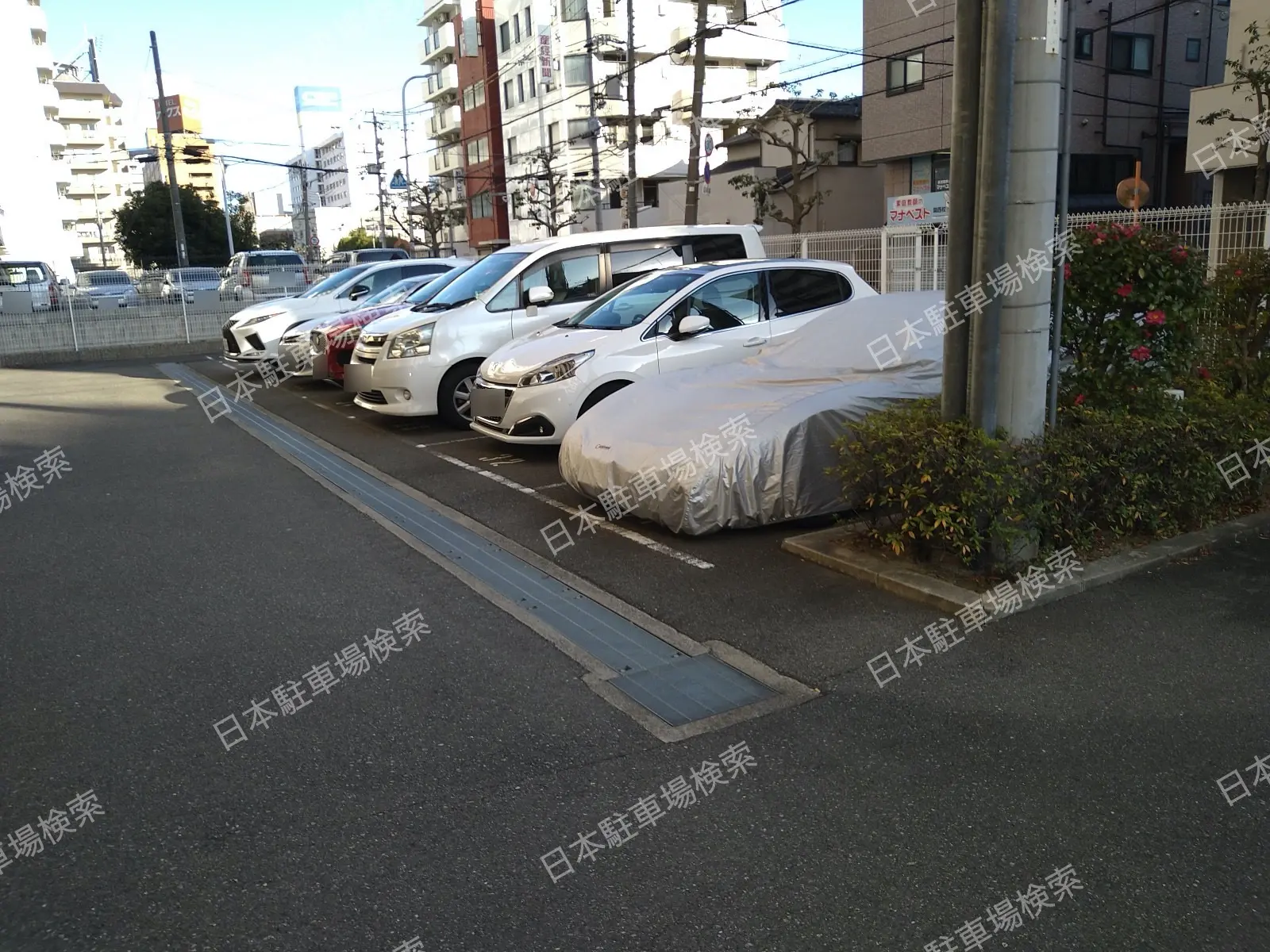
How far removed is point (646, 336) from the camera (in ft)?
26.6

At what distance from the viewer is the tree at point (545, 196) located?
4238 centimetres

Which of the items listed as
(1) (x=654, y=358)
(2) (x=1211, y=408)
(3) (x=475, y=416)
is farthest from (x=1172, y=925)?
(3) (x=475, y=416)

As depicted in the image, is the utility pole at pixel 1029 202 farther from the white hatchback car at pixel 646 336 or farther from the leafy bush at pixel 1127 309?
the white hatchback car at pixel 646 336

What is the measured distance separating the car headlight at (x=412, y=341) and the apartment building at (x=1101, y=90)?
59.4 ft

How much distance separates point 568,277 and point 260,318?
6.62 meters

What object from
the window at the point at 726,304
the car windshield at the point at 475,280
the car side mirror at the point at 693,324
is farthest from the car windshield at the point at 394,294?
the car side mirror at the point at 693,324

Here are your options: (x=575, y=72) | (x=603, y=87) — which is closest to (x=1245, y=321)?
(x=603, y=87)

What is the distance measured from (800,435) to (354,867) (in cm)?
371

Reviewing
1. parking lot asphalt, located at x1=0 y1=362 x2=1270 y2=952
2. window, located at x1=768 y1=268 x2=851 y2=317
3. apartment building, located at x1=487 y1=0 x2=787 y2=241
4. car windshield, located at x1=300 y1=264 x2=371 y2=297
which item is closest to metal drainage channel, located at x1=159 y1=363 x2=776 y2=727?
parking lot asphalt, located at x1=0 y1=362 x2=1270 y2=952

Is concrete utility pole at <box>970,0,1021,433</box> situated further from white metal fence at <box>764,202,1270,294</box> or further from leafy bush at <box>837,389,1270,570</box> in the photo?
white metal fence at <box>764,202,1270,294</box>

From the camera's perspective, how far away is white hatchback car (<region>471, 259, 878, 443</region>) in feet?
26.0

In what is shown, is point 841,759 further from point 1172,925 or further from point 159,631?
point 159,631

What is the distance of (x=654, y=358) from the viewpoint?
8062 mm

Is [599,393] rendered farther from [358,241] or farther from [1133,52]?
[358,241]
